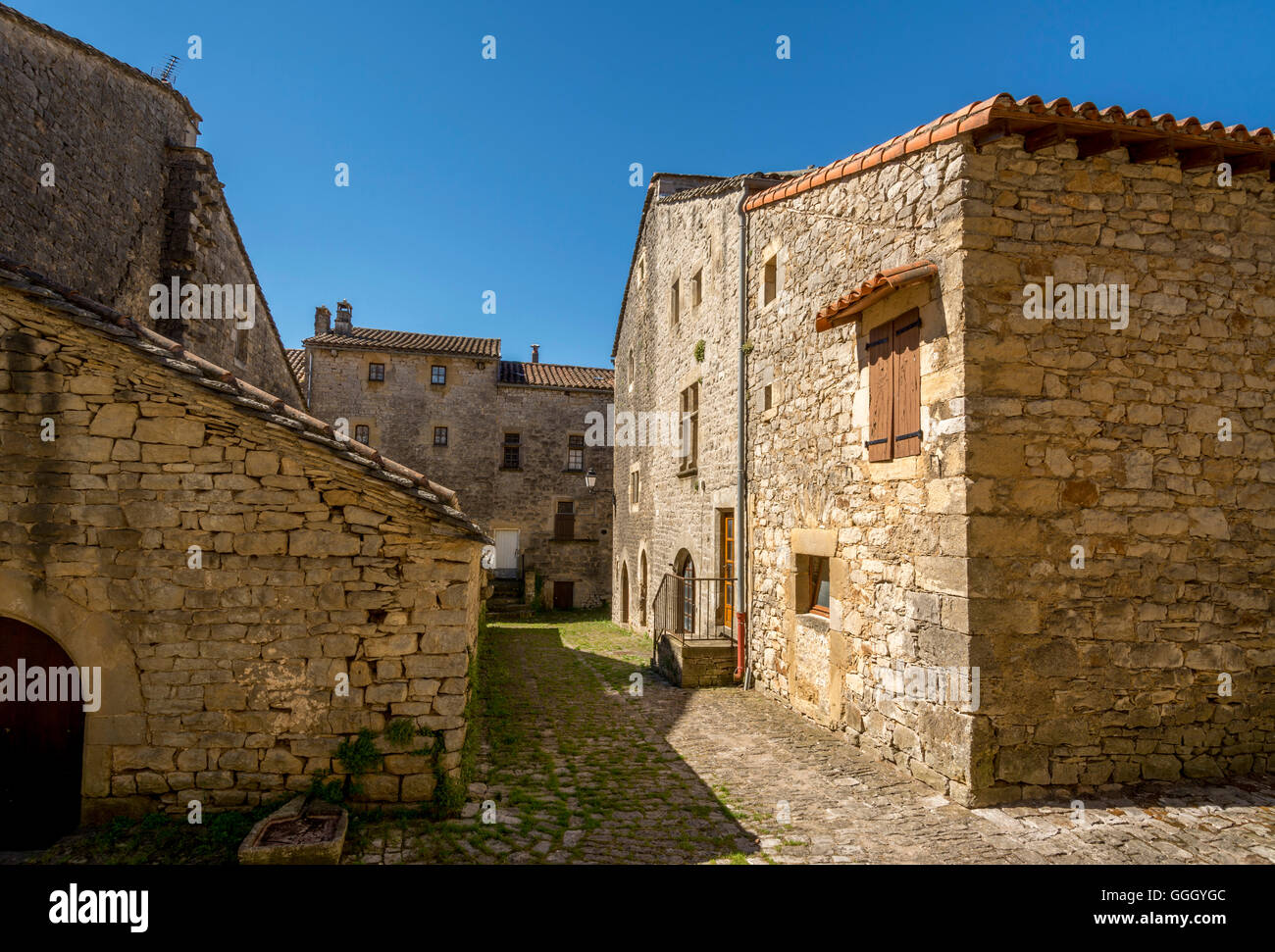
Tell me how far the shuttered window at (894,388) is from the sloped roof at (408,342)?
68.0ft

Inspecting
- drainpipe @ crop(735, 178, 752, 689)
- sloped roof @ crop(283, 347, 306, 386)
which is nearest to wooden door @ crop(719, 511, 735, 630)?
drainpipe @ crop(735, 178, 752, 689)

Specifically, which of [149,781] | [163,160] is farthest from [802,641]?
[163,160]

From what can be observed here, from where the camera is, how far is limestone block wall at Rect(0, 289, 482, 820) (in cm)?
479

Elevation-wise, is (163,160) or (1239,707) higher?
(163,160)

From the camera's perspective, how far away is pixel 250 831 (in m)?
4.35

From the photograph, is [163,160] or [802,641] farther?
[163,160]

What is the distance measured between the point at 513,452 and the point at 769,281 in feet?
58.6

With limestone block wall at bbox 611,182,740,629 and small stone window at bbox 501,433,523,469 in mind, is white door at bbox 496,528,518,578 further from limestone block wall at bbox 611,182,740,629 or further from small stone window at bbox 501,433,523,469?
limestone block wall at bbox 611,182,740,629

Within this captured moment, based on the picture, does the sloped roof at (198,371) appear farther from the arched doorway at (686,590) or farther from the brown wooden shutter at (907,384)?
the arched doorway at (686,590)

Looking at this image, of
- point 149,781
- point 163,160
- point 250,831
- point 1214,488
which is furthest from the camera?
point 163,160

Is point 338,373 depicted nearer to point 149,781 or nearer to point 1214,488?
point 149,781

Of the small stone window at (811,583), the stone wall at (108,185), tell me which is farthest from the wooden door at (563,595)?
the small stone window at (811,583)

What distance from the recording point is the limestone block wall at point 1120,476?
5195 millimetres

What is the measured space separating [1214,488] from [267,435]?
25.5 feet
